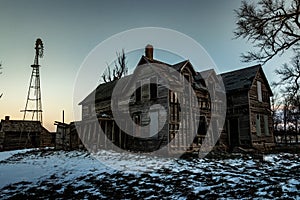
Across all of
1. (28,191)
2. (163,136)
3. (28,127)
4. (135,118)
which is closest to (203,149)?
(163,136)

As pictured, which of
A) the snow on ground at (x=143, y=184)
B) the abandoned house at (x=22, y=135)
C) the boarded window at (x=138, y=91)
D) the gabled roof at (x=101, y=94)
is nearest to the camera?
the snow on ground at (x=143, y=184)

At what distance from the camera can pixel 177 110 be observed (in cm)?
1816

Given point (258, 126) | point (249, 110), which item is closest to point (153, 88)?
point (249, 110)

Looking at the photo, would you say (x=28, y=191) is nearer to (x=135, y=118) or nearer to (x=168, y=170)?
(x=168, y=170)

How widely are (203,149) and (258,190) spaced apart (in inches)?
468

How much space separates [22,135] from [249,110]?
26291mm

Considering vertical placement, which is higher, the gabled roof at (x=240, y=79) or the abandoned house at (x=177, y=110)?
the gabled roof at (x=240, y=79)

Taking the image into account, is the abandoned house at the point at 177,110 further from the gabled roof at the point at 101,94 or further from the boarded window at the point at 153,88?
the gabled roof at the point at 101,94

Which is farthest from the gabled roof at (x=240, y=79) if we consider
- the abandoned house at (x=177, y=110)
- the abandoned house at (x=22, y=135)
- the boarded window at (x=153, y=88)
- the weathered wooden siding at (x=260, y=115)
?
the abandoned house at (x=22, y=135)

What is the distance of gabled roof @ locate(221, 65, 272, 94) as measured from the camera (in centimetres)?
2320

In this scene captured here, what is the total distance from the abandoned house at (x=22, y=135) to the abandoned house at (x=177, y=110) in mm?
11238

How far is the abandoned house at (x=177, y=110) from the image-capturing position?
712 inches

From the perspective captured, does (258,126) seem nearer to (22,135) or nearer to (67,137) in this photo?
(67,137)

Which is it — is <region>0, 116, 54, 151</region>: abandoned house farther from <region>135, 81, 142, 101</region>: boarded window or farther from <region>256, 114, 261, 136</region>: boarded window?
<region>256, 114, 261, 136</region>: boarded window
